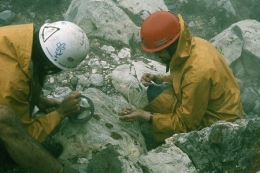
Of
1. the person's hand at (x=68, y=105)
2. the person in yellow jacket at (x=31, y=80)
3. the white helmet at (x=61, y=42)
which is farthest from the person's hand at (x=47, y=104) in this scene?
the white helmet at (x=61, y=42)

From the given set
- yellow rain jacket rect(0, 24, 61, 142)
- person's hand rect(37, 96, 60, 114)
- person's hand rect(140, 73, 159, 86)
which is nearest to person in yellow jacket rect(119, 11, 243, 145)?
person's hand rect(140, 73, 159, 86)

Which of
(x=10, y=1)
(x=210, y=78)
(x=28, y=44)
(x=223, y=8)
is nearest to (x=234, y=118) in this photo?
(x=210, y=78)

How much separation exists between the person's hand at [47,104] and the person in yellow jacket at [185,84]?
2.53 feet

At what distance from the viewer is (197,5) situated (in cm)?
800

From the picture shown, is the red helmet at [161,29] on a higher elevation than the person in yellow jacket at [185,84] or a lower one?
higher

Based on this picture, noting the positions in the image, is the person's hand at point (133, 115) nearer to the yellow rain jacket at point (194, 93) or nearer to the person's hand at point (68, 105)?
the yellow rain jacket at point (194, 93)

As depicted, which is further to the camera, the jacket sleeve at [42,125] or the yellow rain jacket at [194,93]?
the yellow rain jacket at [194,93]

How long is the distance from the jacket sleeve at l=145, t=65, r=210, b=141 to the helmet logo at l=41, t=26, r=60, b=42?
146 centimetres

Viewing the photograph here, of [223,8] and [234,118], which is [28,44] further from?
[223,8]

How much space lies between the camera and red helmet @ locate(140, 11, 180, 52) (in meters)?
4.17

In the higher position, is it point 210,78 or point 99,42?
point 210,78

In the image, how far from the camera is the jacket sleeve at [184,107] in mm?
4121

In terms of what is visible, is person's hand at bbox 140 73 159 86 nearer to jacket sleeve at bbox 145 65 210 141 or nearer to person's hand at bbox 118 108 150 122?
jacket sleeve at bbox 145 65 210 141

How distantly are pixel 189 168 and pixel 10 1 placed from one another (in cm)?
544
